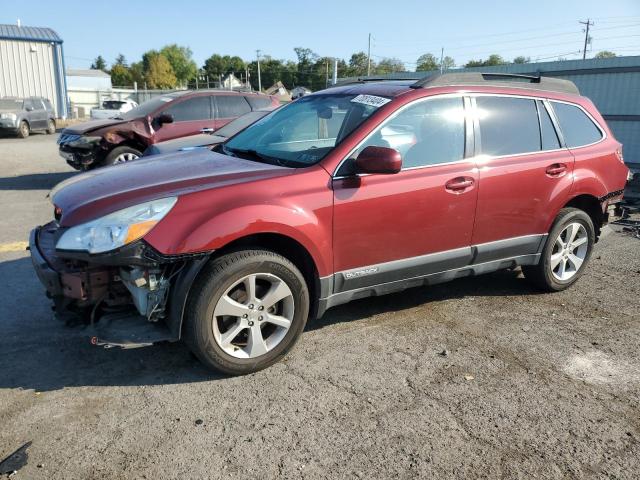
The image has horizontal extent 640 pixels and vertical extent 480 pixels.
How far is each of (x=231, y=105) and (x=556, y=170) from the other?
23.9 feet

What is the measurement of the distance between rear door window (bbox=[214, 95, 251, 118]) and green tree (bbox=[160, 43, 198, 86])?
98353 mm

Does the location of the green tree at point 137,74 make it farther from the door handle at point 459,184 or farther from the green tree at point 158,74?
the door handle at point 459,184

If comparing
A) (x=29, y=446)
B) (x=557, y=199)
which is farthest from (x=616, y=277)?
(x=29, y=446)

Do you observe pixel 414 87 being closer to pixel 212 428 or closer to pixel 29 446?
pixel 212 428

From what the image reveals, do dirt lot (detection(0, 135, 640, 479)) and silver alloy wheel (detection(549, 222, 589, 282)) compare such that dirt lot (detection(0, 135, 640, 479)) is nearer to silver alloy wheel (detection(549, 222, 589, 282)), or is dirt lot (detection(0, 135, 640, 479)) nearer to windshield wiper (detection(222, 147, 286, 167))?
silver alloy wheel (detection(549, 222, 589, 282))

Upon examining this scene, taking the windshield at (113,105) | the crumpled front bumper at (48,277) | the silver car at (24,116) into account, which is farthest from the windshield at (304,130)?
the windshield at (113,105)

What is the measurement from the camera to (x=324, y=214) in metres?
3.49

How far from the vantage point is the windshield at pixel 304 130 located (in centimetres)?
384

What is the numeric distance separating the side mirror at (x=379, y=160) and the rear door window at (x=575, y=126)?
2.16 m

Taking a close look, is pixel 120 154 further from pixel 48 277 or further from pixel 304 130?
pixel 48 277

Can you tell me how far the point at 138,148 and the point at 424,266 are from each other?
23.6ft

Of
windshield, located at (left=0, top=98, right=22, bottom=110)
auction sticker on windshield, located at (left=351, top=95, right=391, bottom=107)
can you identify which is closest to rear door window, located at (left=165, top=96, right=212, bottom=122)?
auction sticker on windshield, located at (left=351, top=95, right=391, bottom=107)

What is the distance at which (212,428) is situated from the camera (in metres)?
2.86

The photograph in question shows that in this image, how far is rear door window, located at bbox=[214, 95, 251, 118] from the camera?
1039 cm
